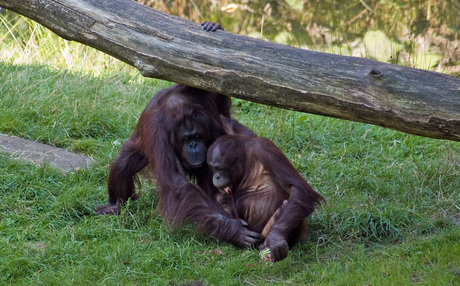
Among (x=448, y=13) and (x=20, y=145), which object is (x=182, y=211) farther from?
(x=448, y=13)

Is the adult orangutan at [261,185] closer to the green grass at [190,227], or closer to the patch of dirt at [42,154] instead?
the green grass at [190,227]

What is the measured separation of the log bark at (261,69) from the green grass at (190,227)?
78cm

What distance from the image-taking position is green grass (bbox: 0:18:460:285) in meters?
3.33

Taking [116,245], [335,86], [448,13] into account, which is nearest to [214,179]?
[116,245]

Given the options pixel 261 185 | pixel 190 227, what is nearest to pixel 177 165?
pixel 190 227

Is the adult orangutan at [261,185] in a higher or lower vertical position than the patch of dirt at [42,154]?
higher

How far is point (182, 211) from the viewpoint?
3.81 metres

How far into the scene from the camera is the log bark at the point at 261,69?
121 inches

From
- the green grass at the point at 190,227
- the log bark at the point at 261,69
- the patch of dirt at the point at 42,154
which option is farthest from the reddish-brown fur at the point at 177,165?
the patch of dirt at the point at 42,154

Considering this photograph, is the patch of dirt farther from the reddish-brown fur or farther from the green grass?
the reddish-brown fur

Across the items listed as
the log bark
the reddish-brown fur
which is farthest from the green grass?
the log bark

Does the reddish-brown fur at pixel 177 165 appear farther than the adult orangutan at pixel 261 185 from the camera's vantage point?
Yes

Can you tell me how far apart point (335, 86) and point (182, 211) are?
1.16 m

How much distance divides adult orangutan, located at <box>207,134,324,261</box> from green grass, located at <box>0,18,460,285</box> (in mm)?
200
